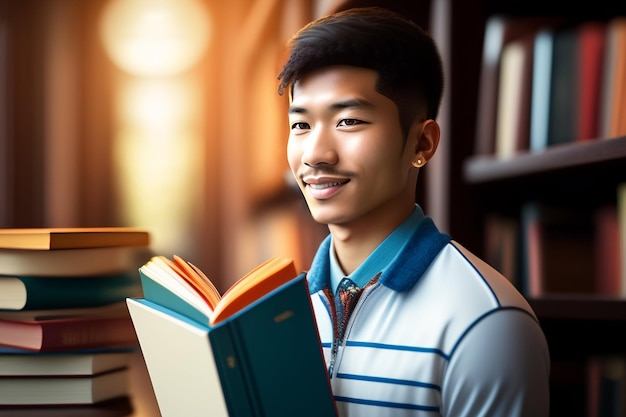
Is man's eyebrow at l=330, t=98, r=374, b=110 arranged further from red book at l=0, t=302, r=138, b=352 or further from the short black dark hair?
red book at l=0, t=302, r=138, b=352

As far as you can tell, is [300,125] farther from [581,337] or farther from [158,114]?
[158,114]

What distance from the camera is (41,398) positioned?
0.89m

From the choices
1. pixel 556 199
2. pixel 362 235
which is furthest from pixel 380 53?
pixel 556 199

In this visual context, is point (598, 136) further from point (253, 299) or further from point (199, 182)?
point (199, 182)

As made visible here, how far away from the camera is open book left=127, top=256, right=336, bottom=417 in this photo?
1.89 feet

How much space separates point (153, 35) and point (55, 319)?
7.90 feet

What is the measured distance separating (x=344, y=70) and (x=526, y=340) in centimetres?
32

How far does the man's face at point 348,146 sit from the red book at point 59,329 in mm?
375

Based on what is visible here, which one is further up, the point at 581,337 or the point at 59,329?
the point at 59,329

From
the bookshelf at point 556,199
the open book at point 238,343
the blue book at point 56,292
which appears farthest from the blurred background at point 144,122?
the open book at point 238,343

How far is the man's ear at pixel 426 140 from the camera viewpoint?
2.43 feet

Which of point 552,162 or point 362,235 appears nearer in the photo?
point 362,235

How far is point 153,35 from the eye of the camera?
3.08m

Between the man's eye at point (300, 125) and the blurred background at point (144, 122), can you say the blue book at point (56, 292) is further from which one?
the blurred background at point (144, 122)
